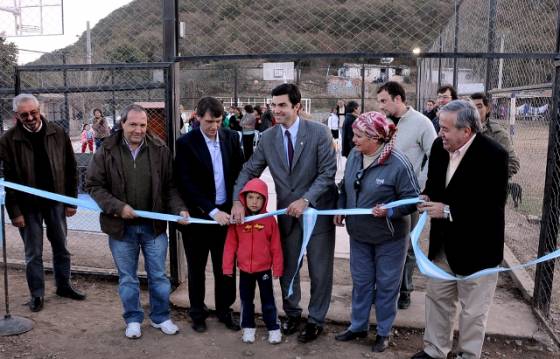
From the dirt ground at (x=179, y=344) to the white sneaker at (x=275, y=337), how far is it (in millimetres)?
39

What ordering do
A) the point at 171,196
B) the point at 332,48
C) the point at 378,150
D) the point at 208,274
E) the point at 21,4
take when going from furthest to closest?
the point at 21,4
the point at 208,274
the point at 332,48
the point at 171,196
the point at 378,150

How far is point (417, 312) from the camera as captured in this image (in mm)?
4586

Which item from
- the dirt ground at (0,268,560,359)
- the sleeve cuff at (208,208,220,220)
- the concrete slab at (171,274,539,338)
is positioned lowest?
the dirt ground at (0,268,560,359)

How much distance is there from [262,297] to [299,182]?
941mm

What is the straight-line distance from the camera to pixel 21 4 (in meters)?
8.20

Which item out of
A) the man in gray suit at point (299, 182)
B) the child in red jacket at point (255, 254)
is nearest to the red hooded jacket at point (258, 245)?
the child in red jacket at point (255, 254)

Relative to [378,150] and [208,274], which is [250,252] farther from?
[208,274]

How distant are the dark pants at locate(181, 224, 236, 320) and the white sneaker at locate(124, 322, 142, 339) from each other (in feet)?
1.44

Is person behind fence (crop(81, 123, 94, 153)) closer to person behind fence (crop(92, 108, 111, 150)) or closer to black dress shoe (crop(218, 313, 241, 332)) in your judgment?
person behind fence (crop(92, 108, 111, 150))

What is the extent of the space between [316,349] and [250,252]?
90 centimetres

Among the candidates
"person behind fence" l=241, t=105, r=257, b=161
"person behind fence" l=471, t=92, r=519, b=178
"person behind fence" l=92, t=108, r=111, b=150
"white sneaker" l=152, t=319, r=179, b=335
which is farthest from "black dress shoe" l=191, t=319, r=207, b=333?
"person behind fence" l=241, t=105, r=257, b=161

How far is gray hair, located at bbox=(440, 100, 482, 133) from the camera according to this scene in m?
3.31

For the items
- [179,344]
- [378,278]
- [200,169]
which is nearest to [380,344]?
[378,278]

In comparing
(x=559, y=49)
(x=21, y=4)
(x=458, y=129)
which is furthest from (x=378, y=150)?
(x=21, y=4)
